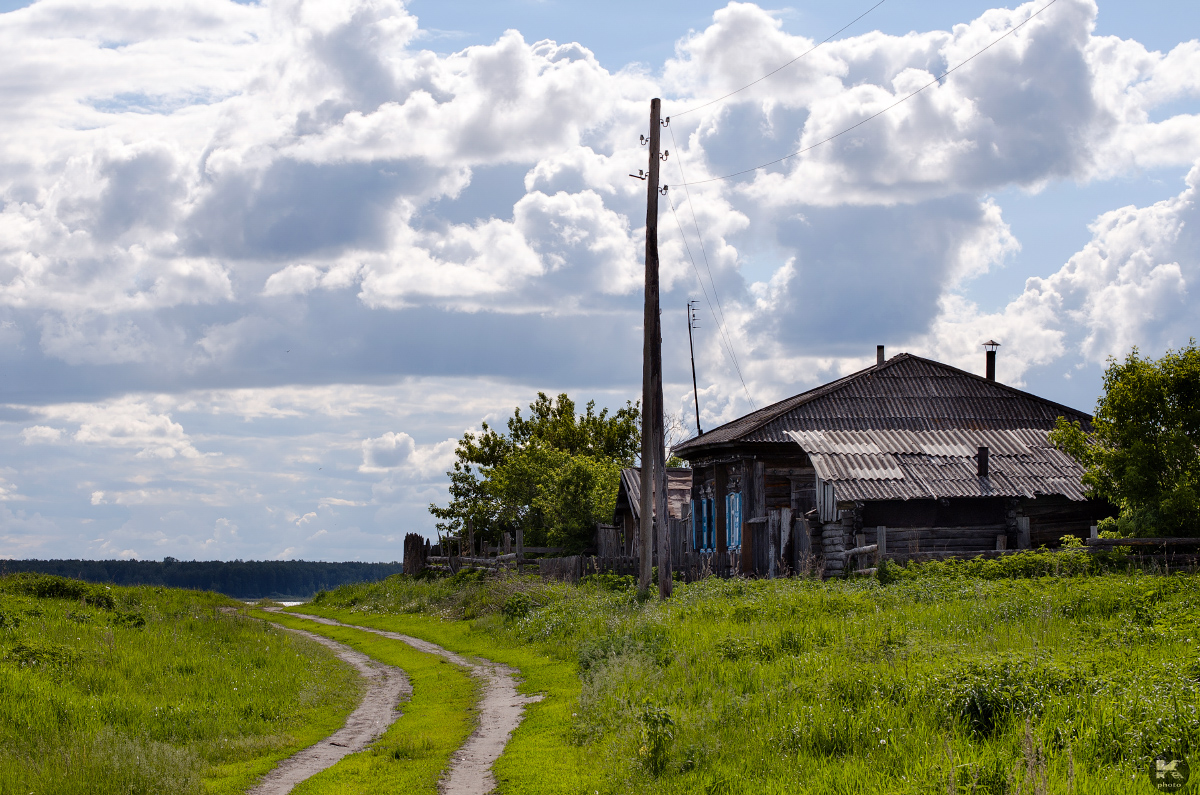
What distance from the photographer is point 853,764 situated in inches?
300

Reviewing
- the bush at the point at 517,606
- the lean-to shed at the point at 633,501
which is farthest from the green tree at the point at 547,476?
the bush at the point at 517,606

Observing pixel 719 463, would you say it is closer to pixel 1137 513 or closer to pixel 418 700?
pixel 1137 513

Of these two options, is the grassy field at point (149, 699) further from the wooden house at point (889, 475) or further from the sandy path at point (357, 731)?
the wooden house at point (889, 475)

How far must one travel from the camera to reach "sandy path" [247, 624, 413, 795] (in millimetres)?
9586

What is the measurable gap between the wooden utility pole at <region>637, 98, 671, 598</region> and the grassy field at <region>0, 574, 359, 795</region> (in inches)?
260

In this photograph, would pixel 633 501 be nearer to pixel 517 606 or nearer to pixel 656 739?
pixel 517 606

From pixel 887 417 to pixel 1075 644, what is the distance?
20.9 m

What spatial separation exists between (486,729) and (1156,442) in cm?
1730

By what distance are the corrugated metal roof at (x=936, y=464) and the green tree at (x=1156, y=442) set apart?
352 centimetres

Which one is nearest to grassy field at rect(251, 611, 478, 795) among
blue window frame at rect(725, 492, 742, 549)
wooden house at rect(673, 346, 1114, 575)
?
wooden house at rect(673, 346, 1114, 575)

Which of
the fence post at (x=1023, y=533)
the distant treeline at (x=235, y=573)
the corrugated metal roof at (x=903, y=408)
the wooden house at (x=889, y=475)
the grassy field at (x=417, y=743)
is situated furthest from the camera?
the distant treeline at (x=235, y=573)

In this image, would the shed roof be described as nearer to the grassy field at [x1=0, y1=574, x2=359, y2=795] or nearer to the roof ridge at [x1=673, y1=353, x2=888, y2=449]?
the roof ridge at [x1=673, y1=353, x2=888, y2=449]

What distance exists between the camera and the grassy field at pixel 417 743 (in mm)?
9047

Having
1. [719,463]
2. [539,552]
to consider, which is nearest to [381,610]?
[539,552]
